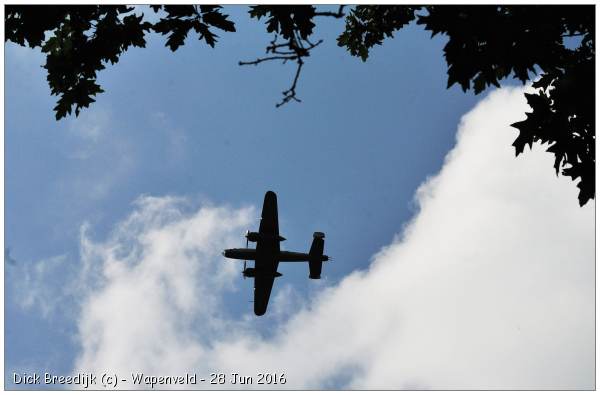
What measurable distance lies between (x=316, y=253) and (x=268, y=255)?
190 inches

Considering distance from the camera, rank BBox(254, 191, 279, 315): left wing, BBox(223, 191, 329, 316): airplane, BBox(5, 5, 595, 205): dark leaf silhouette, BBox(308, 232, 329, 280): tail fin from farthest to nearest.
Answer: BBox(308, 232, 329, 280): tail fin
BBox(223, 191, 329, 316): airplane
BBox(254, 191, 279, 315): left wing
BBox(5, 5, 595, 205): dark leaf silhouette

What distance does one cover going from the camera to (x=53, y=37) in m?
6.65

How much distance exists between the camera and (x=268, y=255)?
77.4 ft

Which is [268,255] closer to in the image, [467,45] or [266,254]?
[266,254]

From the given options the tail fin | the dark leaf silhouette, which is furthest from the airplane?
the dark leaf silhouette

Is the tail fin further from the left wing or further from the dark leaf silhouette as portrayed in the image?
the dark leaf silhouette

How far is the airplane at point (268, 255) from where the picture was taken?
22.1m

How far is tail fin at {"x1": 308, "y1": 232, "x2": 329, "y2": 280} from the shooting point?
90.2 ft

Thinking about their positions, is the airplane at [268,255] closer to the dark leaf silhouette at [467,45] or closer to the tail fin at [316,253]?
the tail fin at [316,253]

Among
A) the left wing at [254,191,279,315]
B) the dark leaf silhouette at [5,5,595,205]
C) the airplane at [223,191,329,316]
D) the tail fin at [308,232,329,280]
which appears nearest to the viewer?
the dark leaf silhouette at [5,5,595,205]

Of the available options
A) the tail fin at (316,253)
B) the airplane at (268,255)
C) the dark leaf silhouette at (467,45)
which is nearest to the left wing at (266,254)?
the airplane at (268,255)

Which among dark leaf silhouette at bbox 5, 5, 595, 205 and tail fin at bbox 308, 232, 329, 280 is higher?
tail fin at bbox 308, 232, 329, 280

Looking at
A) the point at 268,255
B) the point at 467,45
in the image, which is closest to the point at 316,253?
the point at 268,255

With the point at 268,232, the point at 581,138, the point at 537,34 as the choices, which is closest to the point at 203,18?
the point at 537,34
